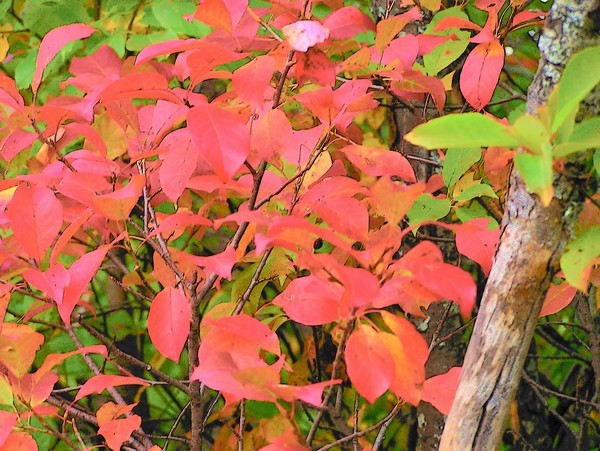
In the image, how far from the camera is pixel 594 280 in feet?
2.70

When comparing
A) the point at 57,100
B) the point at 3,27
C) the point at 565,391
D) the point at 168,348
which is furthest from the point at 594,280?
the point at 3,27

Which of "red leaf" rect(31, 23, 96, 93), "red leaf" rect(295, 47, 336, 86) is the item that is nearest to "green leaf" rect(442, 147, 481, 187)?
"red leaf" rect(295, 47, 336, 86)

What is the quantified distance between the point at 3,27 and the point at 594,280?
56.1 inches

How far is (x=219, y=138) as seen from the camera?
28.7 inches

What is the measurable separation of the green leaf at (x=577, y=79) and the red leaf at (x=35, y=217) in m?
0.60

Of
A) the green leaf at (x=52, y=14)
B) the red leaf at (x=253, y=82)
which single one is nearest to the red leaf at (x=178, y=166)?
the red leaf at (x=253, y=82)

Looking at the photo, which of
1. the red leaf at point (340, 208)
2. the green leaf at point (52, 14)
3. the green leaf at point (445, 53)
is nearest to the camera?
the red leaf at point (340, 208)

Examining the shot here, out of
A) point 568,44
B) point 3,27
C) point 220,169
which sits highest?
point 568,44

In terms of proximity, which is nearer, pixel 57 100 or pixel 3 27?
pixel 57 100

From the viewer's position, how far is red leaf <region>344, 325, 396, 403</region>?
630 mm

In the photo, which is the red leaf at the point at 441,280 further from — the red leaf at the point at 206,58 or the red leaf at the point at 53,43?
the red leaf at the point at 53,43

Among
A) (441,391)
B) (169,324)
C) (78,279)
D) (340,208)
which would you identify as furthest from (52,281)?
(441,391)

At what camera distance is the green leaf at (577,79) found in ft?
1.76

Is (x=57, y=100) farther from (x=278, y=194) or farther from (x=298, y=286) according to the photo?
(x=298, y=286)
